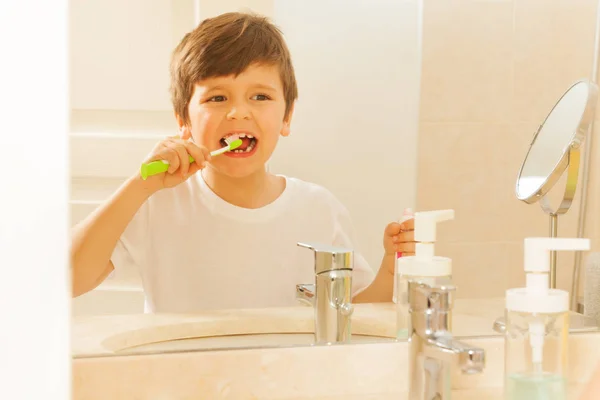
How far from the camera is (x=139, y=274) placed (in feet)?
2.85

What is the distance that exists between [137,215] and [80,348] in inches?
6.4

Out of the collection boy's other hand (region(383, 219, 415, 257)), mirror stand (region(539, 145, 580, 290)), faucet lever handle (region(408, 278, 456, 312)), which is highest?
mirror stand (region(539, 145, 580, 290))

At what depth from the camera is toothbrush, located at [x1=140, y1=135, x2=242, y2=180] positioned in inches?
33.7

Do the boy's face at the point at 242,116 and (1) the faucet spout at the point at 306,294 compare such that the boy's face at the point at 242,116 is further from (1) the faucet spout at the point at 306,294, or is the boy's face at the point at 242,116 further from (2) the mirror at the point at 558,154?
(2) the mirror at the point at 558,154

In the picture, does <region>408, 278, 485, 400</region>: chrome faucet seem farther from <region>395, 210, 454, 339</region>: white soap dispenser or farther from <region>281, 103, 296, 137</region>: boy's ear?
<region>281, 103, 296, 137</region>: boy's ear

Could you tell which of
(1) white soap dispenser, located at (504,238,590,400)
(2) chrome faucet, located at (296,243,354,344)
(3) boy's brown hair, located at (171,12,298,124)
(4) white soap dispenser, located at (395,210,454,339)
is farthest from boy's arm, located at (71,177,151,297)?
(1) white soap dispenser, located at (504,238,590,400)

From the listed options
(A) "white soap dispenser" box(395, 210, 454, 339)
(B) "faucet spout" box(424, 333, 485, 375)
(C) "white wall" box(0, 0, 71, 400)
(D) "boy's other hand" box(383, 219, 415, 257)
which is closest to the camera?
(C) "white wall" box(0, 0, 71, 400)

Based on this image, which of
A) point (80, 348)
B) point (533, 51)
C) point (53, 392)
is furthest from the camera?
point (533, 51)

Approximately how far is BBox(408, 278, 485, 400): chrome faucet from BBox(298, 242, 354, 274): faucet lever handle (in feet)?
0.44

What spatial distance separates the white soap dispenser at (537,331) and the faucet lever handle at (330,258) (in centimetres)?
20

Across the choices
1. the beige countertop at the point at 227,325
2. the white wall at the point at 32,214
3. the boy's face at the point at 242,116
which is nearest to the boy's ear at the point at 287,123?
the boy's face at the point at 242,116

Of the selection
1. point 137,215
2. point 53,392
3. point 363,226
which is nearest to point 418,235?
point 363,226

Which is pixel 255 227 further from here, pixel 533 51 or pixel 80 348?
pixel 533 51

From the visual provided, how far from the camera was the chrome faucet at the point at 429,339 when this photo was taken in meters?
0.73
